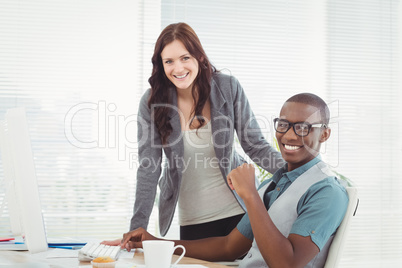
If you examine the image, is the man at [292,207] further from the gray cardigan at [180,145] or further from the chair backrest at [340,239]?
the gray cardigan at [180,145]

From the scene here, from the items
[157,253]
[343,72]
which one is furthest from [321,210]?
[343,72]

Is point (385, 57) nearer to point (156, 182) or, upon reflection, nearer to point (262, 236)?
point (156, 182)

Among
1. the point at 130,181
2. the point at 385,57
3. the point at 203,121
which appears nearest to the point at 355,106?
the point at 385,57

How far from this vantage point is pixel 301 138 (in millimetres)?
1521

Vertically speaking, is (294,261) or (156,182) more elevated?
(156,182)

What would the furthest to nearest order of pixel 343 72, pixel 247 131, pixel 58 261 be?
pixel 343 72 < pixel 247 131 < pixel 58 261

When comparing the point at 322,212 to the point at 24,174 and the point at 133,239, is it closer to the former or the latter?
the point at 133,239

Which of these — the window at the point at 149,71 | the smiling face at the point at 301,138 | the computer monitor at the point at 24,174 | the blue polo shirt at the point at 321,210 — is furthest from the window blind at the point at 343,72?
the computer monitor at the point at 24,174

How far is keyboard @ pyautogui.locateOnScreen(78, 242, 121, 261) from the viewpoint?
53.2 inches

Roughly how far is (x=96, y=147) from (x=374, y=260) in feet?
8.27

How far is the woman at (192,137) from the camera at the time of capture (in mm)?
2035

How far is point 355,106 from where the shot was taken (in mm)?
3918

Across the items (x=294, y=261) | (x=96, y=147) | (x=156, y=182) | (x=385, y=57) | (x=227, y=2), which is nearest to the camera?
(x=294, y=261)

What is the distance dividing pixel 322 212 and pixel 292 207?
0.47 feet
